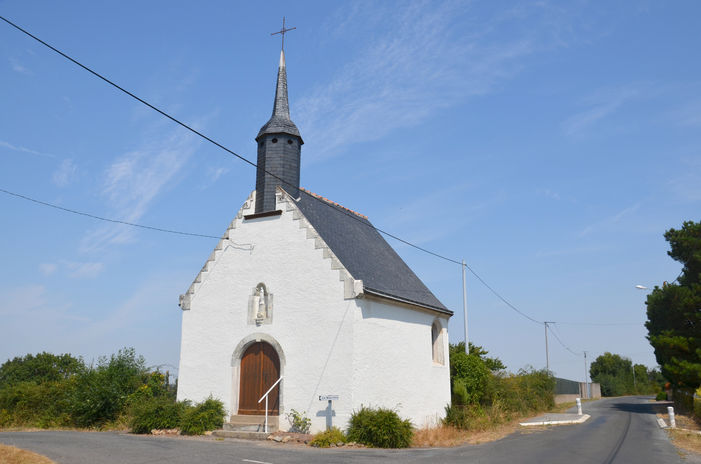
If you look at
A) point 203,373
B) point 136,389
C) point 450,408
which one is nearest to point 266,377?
point 203,373

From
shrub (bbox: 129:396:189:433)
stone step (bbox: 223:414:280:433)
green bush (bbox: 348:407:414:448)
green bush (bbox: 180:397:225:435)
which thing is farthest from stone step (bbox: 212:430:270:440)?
green bush (bbox: 348:407:414:448)

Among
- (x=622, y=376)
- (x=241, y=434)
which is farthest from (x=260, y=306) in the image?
(x=622, y=376)

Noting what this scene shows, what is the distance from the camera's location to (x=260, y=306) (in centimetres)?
1661

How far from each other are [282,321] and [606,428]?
13.0 meters

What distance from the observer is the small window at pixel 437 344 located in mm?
20062

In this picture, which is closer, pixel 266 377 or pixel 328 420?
pixel 328 420

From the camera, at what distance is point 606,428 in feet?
63.0

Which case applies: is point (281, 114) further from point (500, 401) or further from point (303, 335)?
point (500, 401)

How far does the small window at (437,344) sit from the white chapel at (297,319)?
1.83ft

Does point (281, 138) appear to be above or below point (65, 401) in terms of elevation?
above

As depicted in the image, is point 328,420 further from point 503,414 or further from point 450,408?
point 503,414

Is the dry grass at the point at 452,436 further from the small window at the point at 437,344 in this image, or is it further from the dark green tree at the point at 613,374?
the dark green tree at the point at 613,374

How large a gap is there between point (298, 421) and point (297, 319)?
116 inches

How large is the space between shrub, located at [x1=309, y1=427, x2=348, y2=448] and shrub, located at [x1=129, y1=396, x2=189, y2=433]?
16.1 ft
